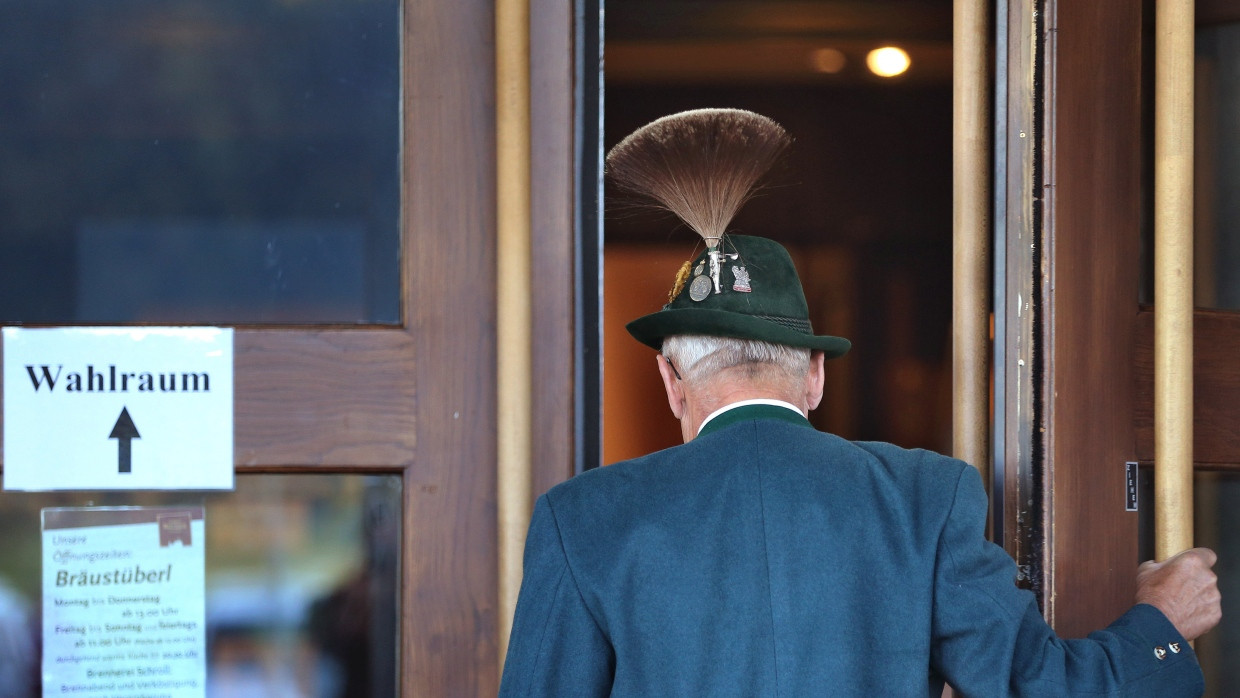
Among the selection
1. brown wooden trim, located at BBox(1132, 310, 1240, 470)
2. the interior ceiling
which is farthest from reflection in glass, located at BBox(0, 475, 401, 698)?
the interior ceiling

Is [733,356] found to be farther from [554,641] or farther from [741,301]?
[554,641]

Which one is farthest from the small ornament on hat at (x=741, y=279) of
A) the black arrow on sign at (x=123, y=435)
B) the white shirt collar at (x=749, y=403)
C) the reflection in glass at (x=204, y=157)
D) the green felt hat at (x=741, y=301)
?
the black arrow on sign at (x=123, y=435)

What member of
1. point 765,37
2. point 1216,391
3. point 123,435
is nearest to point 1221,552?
point 1216,391

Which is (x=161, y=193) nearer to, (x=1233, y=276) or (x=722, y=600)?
(x=722, y=600)

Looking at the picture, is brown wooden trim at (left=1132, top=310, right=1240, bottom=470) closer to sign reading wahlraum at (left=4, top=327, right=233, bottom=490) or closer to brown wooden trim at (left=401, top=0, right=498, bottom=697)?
brown wooden trim at (left=401, top=0, right=498, bottom=697)

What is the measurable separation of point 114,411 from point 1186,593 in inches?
51.7

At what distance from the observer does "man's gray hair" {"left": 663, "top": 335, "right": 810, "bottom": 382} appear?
44.8 inches

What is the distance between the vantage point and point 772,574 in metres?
1.06

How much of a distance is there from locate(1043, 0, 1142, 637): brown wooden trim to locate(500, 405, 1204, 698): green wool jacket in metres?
0.28

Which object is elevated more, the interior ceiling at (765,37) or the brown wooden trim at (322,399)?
the interior ceiling at (765,37)

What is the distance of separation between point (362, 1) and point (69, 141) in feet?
1.41

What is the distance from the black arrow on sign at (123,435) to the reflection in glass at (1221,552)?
1.45 meters

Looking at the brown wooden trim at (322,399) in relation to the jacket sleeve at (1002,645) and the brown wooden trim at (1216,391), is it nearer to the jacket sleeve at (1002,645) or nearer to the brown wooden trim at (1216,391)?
the jacket sleeve at (1002,645)

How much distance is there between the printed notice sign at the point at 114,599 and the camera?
1.43 metres
